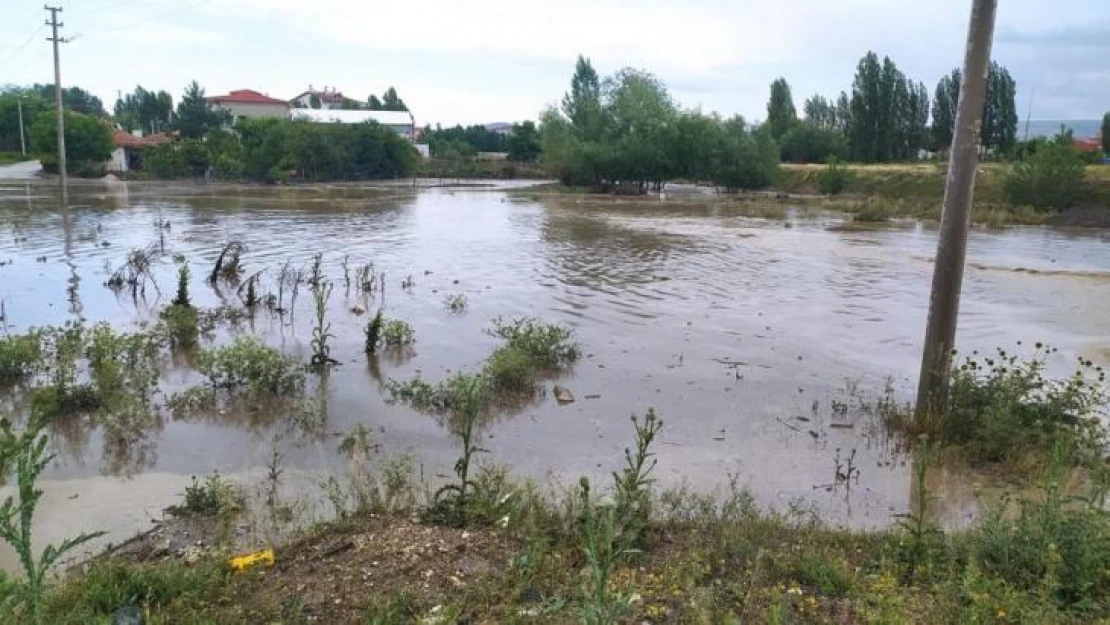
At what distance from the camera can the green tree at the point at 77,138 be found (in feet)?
234

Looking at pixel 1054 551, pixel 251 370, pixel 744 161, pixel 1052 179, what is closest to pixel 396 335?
pixel 251 370

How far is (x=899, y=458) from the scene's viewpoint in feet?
24.7

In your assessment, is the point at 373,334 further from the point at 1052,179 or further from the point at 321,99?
the point at 321,99

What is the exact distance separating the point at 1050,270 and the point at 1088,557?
69.4 ft

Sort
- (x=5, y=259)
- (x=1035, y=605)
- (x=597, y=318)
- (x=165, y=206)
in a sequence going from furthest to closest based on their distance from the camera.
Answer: (x=165, y=206) < (x=5, y=259) < (x=597, y=318) < (x=1035, y=605)

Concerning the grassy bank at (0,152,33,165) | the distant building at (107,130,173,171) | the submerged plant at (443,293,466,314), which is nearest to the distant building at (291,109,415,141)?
the distant building at (107,130,173,171)

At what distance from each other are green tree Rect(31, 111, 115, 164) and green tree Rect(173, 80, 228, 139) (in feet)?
67.1

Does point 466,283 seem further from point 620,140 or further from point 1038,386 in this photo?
point 620,140

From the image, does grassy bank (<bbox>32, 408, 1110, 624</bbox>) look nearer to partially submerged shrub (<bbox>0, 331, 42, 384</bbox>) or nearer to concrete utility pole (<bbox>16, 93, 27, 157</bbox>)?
partially submerged shrub (<bbox>0, 331, 42, 384</bbox>)

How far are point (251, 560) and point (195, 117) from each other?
4100 inches

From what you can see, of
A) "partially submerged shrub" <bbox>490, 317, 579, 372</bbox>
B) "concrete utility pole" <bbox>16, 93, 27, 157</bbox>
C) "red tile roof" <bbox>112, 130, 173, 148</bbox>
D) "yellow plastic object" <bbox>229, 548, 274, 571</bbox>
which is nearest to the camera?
"yellow plastic object" <bbox>229, 548, 274, 571</bbox>

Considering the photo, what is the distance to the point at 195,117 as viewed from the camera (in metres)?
97.4

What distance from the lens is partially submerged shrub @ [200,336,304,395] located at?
916 centimetres

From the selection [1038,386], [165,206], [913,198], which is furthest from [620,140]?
[1038,386]
